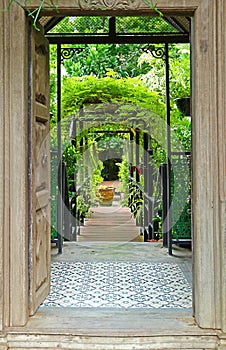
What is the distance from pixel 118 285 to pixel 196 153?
5.61 feet

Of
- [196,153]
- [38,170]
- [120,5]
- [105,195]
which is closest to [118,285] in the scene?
[38,170]

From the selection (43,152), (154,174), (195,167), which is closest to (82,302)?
(43,152)

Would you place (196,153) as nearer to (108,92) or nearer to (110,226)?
(108,92)

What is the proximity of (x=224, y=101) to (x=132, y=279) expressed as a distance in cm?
213

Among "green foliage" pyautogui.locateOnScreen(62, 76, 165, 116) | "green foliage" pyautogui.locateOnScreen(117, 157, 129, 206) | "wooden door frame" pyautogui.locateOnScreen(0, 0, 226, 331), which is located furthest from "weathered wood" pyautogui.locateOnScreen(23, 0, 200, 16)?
"green foliage" pyautogui.locateOnScreen(117, 157, 129, 206)

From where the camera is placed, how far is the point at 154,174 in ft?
24.1

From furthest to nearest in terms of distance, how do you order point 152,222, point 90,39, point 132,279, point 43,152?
point 152,222 → point 90,39 → point 132,279 → point 43,152

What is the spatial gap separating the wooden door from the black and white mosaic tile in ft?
1.05

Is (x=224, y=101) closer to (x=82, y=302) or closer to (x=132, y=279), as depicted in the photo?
(x=82, y=302)

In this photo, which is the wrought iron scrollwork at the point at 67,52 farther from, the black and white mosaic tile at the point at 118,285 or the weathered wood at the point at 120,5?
the weathered wood at the point at 120,5

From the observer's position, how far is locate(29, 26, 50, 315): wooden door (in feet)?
10.3

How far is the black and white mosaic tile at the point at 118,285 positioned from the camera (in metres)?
3.65

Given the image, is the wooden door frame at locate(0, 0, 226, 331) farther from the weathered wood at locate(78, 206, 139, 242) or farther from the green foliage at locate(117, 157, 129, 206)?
the green foliage at locate(117, 157, 129, 206)

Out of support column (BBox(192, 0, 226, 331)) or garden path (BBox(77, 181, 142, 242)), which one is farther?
garden path (BBox(77, 181, 142, 242))
